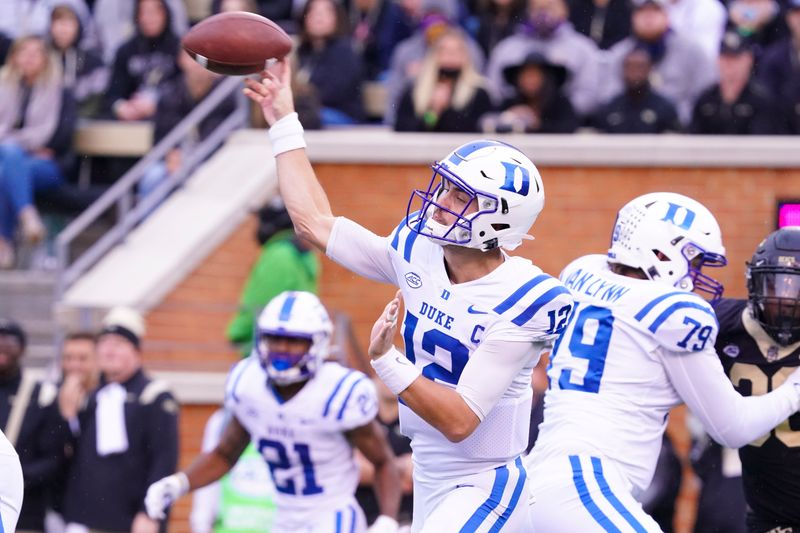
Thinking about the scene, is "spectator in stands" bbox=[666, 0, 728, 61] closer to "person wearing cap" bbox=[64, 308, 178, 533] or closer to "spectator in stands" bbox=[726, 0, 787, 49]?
"spectator in stands" bbox=[726, 0, 787, 49]

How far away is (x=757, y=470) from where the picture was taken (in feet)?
18.8

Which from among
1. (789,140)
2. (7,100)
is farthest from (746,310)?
(7,100)

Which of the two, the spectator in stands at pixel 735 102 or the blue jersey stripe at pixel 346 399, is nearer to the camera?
the blue jersey stripe at pixel 346 399

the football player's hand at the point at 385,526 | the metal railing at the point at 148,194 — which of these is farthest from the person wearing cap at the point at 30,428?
the football player's hand at the point at 385,526

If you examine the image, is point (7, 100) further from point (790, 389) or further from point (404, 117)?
point (790, 389)

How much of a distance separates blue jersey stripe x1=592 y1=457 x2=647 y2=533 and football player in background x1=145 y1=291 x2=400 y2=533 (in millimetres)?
2040

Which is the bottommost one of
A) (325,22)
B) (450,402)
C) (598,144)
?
(450,402)

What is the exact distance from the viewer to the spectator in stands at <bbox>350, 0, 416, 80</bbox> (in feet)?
38.1

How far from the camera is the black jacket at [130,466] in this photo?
8.55 m

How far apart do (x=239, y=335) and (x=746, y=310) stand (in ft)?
14.0

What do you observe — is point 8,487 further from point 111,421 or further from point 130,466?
point 111,421

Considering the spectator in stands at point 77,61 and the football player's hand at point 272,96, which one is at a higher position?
the spectator in stands at point 77,61

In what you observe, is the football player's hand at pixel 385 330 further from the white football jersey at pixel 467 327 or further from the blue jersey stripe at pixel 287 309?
the blue jersey stripe at pixel 287 309

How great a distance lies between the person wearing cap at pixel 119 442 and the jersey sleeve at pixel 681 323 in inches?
155
